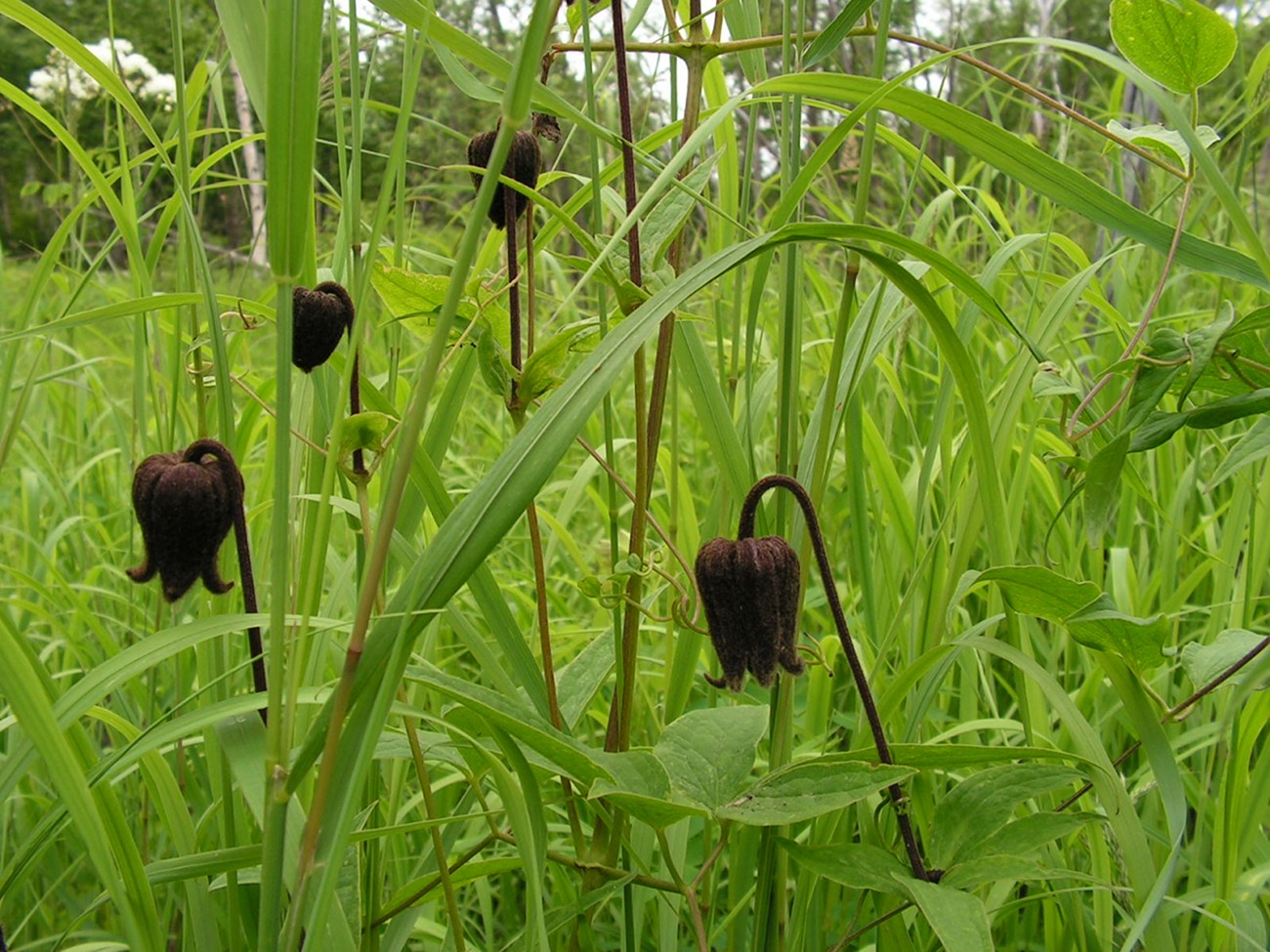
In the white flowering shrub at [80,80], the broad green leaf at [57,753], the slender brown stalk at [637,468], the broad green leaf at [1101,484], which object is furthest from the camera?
the white flowering shrub at [80,80]

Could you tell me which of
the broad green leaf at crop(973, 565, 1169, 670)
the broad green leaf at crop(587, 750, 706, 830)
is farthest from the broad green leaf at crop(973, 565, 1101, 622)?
the broad green leaf at crop(587, 750, 706, 830)

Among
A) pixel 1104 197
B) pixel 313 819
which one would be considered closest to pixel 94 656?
pixel 313 819

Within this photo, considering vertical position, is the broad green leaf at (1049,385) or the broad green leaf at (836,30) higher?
the broad green leaf at (836,30)

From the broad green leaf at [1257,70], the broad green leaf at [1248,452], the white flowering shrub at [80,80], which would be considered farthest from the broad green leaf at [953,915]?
the white flowering shrub at [80,80]

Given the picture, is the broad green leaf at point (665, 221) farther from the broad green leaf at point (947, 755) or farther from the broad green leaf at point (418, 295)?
the broad green leaf at point (947, 755)

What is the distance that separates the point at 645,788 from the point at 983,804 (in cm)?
21

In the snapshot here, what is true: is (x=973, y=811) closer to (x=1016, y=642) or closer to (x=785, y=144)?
(x=1016, y=642)

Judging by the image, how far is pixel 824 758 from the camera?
2.07ft

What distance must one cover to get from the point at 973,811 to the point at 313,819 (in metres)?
0.40

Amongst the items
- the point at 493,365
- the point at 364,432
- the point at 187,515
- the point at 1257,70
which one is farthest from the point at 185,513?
the point at 1257,70

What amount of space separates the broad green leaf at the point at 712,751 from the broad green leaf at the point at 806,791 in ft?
0.09

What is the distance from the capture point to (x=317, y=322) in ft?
2.14

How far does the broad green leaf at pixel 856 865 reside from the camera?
64 centimetres

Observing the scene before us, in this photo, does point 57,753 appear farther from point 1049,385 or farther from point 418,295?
point 1049,385
